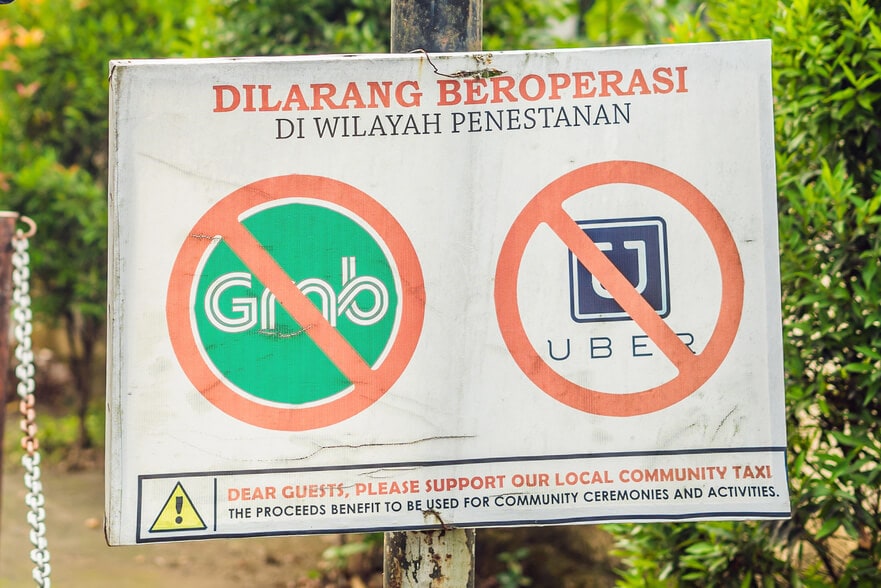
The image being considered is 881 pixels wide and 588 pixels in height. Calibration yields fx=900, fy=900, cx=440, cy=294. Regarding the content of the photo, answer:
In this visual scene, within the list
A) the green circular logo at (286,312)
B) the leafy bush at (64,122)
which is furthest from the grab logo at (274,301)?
the leafy bush at (64,122)

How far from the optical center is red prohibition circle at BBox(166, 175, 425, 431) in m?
1.78

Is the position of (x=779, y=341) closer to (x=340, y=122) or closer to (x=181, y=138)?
(x=340, y=122)

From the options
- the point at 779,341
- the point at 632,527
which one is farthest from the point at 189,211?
the point at 632,527

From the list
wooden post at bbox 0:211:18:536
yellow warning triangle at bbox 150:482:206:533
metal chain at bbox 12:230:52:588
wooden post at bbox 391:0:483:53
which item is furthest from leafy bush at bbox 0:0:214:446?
yellow warning triangle at bbox 150:482:206:533

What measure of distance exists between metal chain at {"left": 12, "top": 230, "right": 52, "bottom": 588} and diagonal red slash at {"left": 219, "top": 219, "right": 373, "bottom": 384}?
0.82 m

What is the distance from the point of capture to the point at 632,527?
2.75m

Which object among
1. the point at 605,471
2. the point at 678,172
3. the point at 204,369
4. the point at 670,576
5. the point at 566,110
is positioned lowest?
the point at 670,576

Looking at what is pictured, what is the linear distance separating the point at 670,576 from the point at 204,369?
5.52 feet

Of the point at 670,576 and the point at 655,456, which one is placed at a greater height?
the point at 655,456

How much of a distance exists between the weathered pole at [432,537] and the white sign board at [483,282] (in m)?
0.11

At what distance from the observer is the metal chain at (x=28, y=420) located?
212 centimetres

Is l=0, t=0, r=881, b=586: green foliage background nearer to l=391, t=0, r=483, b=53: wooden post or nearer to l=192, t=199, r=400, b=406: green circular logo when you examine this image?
l=391, t=0, r=483, b=53: wooden post

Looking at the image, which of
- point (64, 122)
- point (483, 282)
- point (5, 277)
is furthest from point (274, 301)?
point (64, 122)

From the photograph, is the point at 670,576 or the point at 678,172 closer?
the point at 678,172
